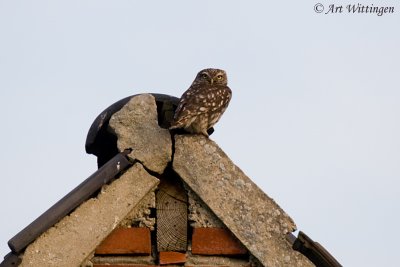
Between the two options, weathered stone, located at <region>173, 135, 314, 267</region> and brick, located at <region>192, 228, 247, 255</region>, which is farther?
brick, located at <region>192, 228, 247, 255</region>

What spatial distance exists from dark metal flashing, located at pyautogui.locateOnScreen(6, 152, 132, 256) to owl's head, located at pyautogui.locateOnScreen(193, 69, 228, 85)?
2.39 m

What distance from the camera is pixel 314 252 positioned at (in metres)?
6.93

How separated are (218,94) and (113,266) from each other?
1.89 meters

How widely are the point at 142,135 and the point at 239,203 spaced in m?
0.70

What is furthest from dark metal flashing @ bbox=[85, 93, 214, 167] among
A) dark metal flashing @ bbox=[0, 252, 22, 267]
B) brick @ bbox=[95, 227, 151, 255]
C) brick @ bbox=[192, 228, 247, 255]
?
dark metal flashing @ bbox=[0, 252, 22, 267]

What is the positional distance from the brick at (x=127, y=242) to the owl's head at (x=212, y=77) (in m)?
2.44

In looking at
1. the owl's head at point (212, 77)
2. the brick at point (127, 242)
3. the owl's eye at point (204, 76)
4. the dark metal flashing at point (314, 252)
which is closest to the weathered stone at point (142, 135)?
the brick at point (127, 242)

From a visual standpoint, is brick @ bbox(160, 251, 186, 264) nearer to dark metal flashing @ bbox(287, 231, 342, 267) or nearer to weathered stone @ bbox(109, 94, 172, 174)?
weathered stone @ bbox(109, 94, 172, 174)

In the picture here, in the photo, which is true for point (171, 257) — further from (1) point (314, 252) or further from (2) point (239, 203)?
(1) point (314, 252)

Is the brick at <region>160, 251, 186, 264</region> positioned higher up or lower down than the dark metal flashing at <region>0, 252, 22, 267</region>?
lower down

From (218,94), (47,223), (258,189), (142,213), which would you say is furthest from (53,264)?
(218,94)

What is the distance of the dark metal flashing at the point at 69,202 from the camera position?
22.0 feet

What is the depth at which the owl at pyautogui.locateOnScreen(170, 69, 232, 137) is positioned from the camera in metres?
7.54

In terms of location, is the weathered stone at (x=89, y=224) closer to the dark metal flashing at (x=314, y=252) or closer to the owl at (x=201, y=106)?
the owl at (x=201, y=106)
